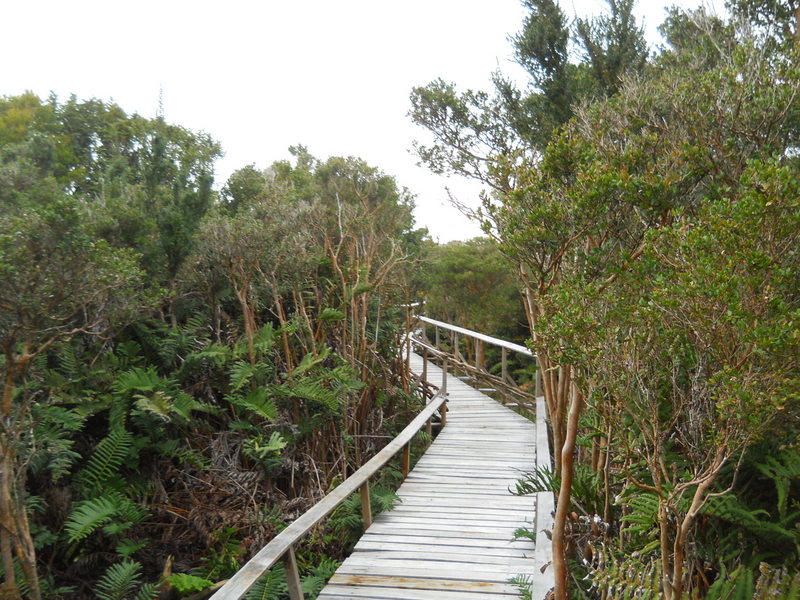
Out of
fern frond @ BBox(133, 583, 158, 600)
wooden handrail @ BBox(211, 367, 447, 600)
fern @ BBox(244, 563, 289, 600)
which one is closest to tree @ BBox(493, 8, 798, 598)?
wooden handrail @ BBox(211, 367, 447, 600)

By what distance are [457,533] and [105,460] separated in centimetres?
342

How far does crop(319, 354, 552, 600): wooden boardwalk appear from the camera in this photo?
13.1 feet

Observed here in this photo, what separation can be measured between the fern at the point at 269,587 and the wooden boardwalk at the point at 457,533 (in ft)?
2.95

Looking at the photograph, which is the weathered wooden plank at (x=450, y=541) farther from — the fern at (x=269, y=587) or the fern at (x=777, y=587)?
the fern at (x=777, y=587)

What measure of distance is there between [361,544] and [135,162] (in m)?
8.59

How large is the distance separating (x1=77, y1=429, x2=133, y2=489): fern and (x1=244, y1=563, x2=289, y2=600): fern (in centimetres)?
185

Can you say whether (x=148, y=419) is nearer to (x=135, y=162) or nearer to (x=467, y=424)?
(x=467, y=424)

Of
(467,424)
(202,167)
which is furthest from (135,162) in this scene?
(467,424)

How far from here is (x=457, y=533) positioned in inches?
198

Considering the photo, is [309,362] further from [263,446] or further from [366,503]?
[366,503]

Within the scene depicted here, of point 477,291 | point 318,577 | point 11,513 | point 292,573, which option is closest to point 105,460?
point 11,513

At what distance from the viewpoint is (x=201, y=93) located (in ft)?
37.6

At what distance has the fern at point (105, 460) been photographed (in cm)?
584

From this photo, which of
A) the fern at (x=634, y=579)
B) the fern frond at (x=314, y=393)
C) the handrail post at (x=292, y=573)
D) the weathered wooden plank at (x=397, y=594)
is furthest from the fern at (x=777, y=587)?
the fern frond at (x=314, y=393)
